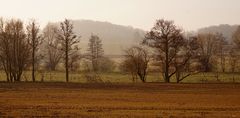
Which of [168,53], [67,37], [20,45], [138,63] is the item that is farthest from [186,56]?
[20,45]

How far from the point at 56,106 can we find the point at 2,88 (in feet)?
52.3

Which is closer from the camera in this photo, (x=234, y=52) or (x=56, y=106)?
(x=56, y=106)

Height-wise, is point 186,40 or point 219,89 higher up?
point 186,40

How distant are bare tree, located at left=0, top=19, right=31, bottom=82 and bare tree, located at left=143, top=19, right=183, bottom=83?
17689 millimetres

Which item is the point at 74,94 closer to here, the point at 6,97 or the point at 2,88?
the point at 6,97

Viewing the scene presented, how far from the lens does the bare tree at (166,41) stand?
182 ft

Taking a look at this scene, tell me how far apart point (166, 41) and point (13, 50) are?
22105 mm

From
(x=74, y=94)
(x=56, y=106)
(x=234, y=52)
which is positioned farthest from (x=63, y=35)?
(x=234, y=52)

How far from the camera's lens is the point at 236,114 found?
84.9ft

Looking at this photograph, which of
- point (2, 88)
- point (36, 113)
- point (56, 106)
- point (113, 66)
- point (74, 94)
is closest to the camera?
point (36, 113)

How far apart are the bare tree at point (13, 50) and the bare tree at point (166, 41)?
17689 millimetres

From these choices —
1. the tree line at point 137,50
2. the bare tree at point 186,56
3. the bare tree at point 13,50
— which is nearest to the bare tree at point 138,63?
the tree line at point 137,50

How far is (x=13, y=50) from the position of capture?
187 ft

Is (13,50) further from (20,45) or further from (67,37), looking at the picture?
(67,37)
